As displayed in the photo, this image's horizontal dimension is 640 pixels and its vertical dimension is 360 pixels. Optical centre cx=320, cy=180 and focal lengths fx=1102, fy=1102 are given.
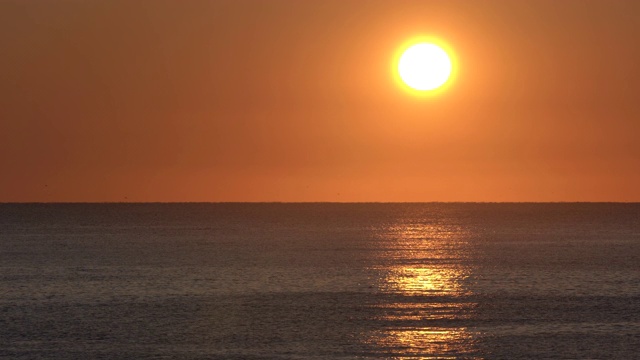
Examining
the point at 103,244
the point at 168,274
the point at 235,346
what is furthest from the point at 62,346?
the point at 103,244

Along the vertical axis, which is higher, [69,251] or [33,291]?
[69,251]

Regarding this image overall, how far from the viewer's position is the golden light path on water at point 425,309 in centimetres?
2278

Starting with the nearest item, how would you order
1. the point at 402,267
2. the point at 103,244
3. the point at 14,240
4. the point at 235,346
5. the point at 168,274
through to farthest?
the point at 235,346 → the point at 168,274 → the point at 402,267 → the point at 103,244 → the point at 14,240

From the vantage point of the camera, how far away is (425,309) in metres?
29.5

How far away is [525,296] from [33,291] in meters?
15.4

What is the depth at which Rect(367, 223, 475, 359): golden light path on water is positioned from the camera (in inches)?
897

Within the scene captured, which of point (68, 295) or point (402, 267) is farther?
point (402, 267)

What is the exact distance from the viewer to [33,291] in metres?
35.1

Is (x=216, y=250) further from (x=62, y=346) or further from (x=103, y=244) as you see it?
(x=62, y=346)

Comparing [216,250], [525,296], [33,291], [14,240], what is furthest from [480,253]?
[14,240]

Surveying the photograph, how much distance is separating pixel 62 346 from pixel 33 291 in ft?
40.4

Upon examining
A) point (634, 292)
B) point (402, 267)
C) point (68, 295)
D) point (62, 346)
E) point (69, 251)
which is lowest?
point (62, 346)

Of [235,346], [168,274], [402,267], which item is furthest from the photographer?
[402,267]

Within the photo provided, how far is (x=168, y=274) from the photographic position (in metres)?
41.9
